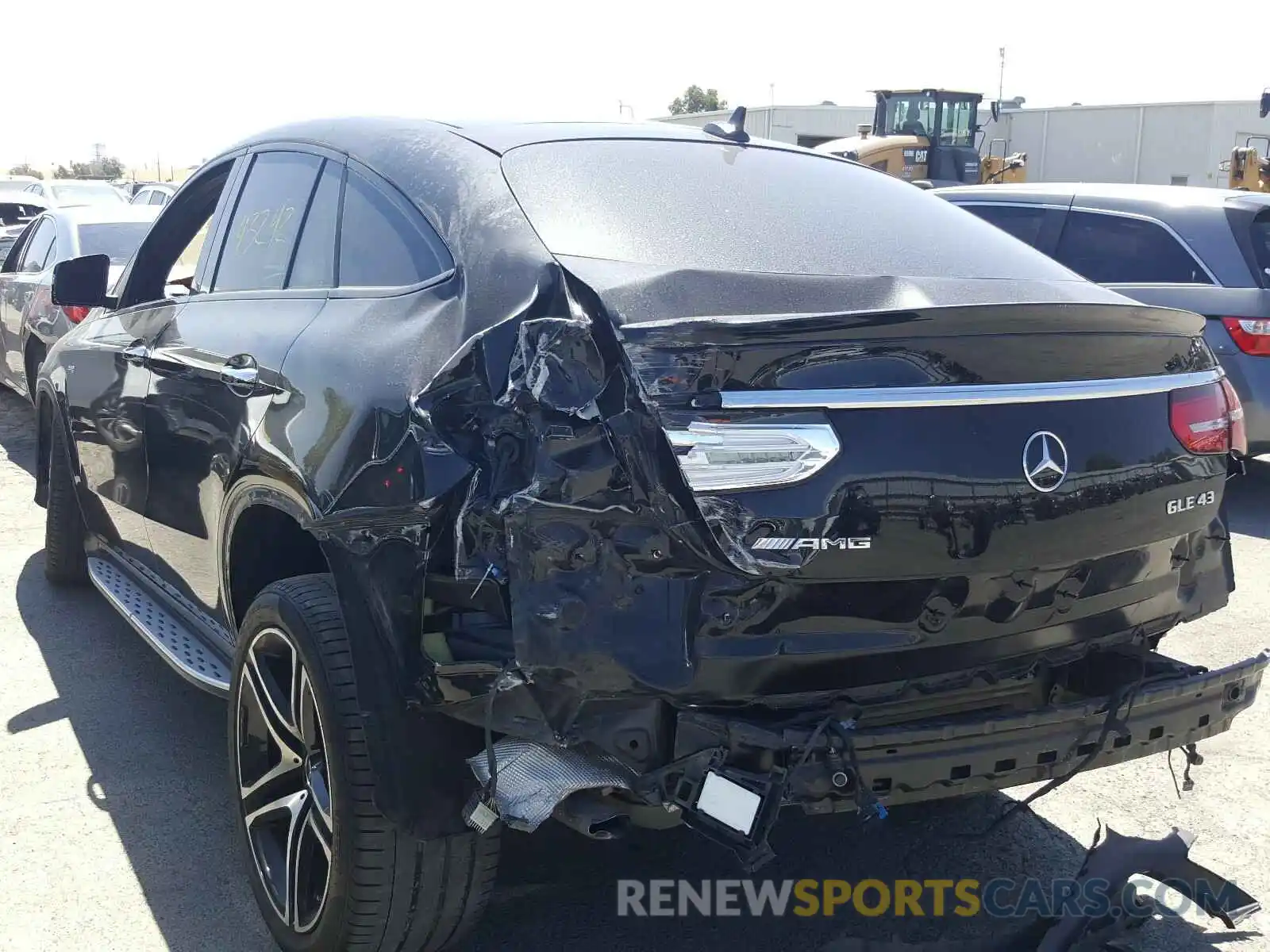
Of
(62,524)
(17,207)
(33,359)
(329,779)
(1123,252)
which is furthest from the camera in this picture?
(17,207)

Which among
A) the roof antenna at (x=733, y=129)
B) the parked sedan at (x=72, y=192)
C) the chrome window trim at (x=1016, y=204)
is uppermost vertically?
the roof antenna at (x=733, y=129)

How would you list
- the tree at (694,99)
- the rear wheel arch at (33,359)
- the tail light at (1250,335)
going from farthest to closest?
the tree at (694,99) < the rear wheel arch at (33,359) < the tail light at (1250,335)

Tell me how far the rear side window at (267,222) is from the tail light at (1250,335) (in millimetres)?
5330

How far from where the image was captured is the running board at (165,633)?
348 cm

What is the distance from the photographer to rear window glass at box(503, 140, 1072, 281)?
8.82 feet

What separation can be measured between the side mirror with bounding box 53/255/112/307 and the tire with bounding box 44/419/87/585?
2.37 feet

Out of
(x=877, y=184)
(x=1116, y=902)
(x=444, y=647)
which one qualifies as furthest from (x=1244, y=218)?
(x=444, y=647)

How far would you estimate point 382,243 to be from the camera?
302 centimetres

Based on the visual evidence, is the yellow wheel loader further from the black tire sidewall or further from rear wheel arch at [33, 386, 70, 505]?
the black tire sidewall

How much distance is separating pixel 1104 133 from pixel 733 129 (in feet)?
105

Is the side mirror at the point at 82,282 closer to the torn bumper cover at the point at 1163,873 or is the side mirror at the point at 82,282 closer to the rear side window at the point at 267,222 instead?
the rear side window at the point at 267,222

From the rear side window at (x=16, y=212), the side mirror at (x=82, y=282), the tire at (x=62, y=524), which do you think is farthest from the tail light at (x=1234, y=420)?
the rear side window at (x=16, y=212)

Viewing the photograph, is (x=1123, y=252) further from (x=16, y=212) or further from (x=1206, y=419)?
(x=16, y=212)

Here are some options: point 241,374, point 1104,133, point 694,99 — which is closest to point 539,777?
point 241,374
